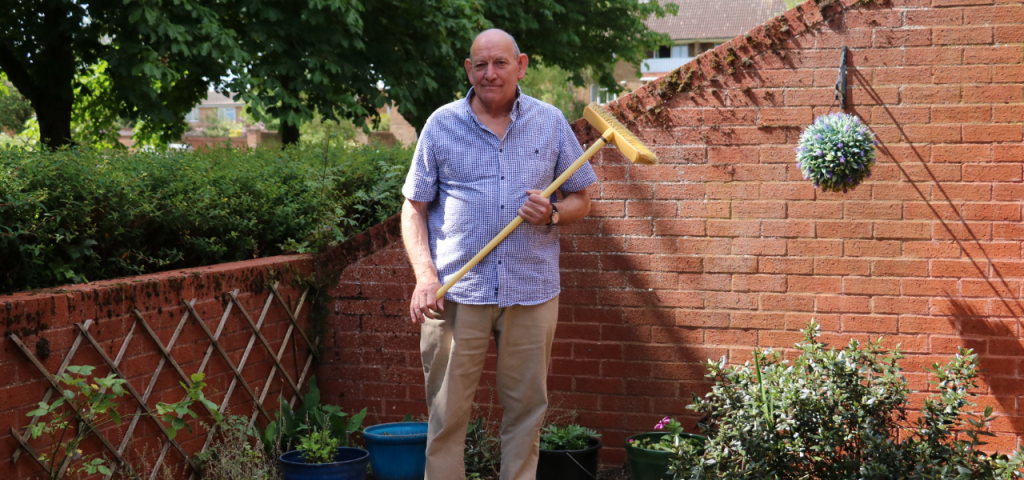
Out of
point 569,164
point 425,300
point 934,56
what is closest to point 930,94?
point 934,56

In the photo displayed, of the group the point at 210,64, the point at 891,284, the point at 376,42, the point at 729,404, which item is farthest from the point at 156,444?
the point at 376,42

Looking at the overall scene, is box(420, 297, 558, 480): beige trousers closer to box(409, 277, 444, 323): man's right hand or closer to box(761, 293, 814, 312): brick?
box(409, 277, 444, 323): man's right hand

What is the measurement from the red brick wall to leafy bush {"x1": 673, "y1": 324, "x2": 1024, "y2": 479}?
2.05 meters

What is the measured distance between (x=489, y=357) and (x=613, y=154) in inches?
48.1

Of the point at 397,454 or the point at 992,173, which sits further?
the point at 397,454

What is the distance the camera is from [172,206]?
3553 mm

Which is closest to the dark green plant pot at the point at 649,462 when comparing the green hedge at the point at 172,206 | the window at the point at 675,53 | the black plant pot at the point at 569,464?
the black plant pot at the point at 569,464

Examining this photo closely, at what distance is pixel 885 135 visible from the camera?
378 centimetres

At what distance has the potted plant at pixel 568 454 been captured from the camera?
376cm

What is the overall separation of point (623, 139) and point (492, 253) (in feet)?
2.01

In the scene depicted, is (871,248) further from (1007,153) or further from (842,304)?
(1007,153)

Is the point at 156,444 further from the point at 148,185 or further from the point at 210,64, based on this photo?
the point at 210,64

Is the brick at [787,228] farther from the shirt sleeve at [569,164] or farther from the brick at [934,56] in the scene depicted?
the shirt sleeve at [569,164]

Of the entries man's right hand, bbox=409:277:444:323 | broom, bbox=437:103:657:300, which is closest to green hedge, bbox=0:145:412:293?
man's right hand, bbox=409:277:444:323
